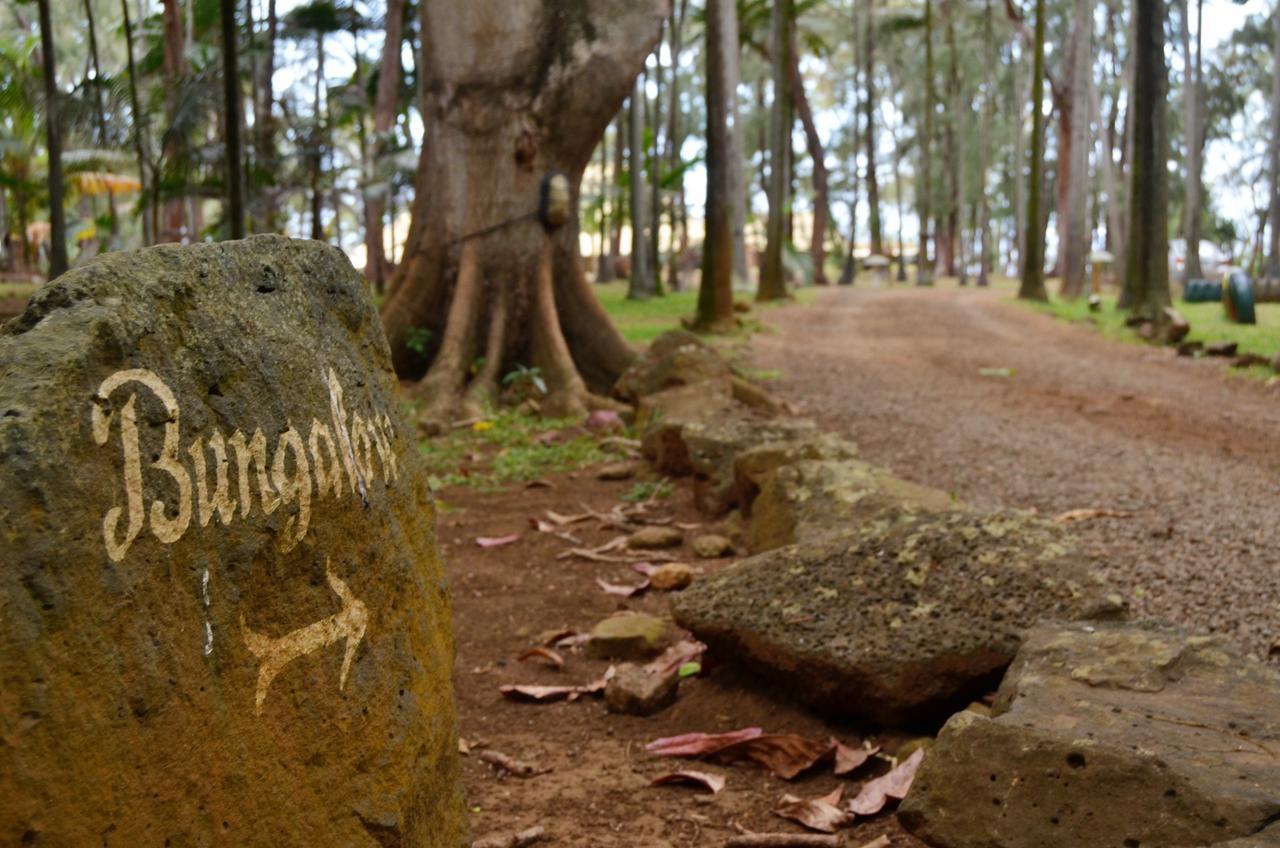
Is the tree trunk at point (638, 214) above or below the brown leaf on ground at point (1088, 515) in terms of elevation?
above

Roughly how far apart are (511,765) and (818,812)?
0.93 meters

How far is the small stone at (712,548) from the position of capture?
566cm

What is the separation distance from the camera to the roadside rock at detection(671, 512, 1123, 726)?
11.6ft

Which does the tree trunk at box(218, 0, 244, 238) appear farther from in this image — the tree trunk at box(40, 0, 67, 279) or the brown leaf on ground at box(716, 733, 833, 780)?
the brown leaf on ground at box(716, 733, 833, 780)

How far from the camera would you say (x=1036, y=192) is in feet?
77.1

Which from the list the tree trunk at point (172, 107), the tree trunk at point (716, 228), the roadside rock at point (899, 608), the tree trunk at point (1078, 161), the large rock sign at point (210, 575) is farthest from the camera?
the tree trunk at point (1078, 161)

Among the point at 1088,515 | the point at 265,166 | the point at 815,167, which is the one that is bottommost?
the point at 1088,515

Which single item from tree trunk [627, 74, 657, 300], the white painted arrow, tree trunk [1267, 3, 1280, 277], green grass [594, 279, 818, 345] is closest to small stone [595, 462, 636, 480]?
the white painted arrow

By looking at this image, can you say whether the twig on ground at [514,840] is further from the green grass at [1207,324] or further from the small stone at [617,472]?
the green grass at [1207,324]

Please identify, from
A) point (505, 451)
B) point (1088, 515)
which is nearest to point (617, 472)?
point (505, 451)

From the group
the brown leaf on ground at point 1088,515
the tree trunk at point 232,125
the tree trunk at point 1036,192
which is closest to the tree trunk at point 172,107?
the tree trunk at point 232,125

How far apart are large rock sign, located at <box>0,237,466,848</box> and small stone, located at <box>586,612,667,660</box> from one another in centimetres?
185

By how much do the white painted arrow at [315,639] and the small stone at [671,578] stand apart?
9.94 ft

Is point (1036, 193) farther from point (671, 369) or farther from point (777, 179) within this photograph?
point (671, 369)
